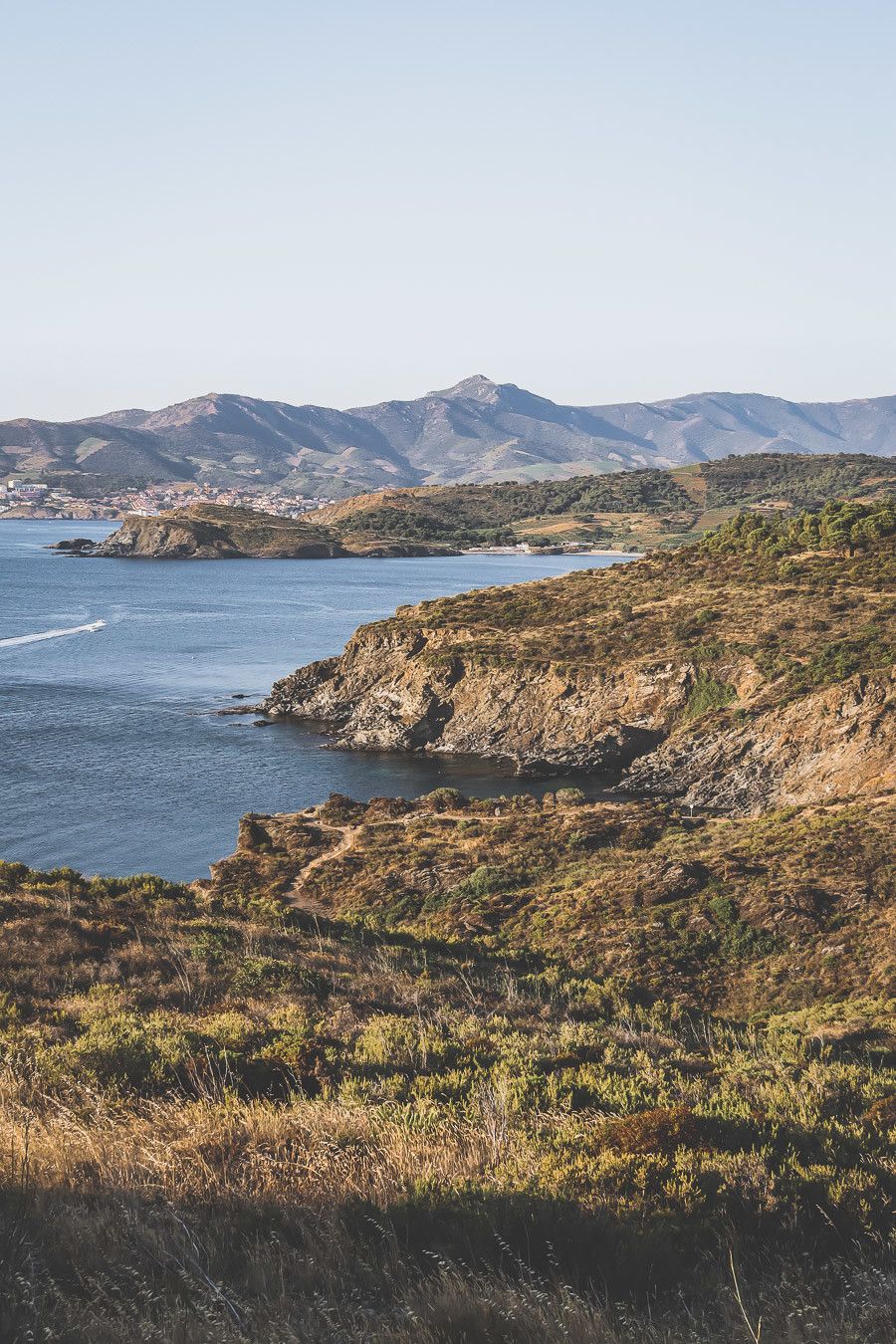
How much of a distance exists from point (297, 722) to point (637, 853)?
41691mm

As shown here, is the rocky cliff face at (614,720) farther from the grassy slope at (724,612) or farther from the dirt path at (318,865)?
the dirt path at (318,865)

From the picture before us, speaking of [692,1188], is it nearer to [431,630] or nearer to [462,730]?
[462,730]

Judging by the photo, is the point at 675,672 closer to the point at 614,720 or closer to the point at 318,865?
the point at 614,720

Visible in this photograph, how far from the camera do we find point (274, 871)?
41.1 meters

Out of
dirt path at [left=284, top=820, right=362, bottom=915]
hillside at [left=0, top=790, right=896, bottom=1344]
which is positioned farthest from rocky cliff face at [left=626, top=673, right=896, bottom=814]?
hillside at [left=0, top=790, right=896, bottom=1344]

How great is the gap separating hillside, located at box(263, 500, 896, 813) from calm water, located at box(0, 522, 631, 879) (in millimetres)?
5332

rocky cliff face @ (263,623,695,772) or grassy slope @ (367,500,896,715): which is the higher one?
grassy slope @ (367,500,896,715)

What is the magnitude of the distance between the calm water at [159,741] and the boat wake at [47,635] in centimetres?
82

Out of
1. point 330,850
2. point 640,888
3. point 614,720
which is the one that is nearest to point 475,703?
point 614,720

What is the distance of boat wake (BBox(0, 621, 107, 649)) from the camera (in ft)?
346

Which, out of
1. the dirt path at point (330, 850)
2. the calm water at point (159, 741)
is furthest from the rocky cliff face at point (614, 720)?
the dirt path at point (330, 850)

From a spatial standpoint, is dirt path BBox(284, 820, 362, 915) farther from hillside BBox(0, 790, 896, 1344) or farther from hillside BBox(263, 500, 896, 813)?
hillside BBox(263, 500, 896, 813)

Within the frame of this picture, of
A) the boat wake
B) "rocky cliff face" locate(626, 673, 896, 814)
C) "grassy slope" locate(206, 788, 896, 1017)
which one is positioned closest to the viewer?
"grassy slope" locate(206, 788, 896, 1017)

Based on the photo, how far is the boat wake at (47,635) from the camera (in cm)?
10531
